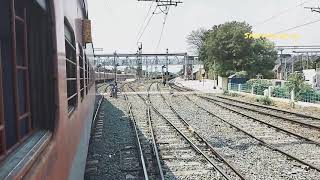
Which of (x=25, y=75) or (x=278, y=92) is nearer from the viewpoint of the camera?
(x=25, y=75)

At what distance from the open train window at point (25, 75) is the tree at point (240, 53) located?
40.1 metres

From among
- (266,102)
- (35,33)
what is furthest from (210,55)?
(35,33)

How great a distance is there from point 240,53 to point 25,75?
136 ft

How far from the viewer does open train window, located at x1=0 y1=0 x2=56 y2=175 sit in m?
1.97

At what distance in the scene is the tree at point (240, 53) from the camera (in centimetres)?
4219

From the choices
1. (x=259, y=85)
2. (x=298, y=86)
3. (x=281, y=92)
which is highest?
(x=298, y=86)

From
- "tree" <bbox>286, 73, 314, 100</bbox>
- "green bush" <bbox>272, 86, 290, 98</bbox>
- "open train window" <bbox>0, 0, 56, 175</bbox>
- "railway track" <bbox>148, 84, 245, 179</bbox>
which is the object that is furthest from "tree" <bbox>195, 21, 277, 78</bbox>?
"open train window" <bbox>0, 0, 56, 175</bbox>

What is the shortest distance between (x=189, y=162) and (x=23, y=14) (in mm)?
6838

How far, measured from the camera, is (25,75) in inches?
92.1

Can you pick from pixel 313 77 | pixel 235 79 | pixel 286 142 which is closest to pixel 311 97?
pixel 286 142

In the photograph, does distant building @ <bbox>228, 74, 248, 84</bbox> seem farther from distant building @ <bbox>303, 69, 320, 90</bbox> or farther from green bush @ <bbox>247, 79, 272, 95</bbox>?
green bush @ <bbox>247, 79, 272, 95</bbox>

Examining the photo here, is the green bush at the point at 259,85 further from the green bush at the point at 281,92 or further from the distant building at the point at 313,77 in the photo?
the distant building at the point at 313,77

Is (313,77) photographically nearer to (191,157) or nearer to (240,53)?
(240,53)

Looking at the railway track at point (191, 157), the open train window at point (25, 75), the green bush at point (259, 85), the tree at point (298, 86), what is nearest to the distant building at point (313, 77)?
the green bush at point (259, 85)
